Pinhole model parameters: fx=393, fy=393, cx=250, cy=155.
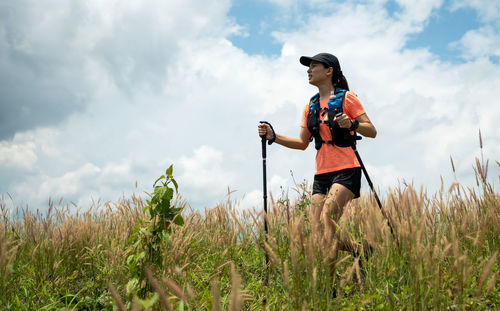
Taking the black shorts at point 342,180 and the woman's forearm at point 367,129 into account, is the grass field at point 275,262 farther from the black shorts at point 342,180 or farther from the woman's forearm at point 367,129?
the woman's forearm at point 367,129

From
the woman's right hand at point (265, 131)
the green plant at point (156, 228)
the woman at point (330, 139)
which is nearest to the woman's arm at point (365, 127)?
the woman at point (330, 139)

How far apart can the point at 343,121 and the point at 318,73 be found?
0.79 meters

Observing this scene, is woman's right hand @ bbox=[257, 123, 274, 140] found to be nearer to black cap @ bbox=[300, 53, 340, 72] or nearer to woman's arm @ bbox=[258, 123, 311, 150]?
woman's arm @ bbox=[258, 123, 311, 150]

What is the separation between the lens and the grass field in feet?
7.07

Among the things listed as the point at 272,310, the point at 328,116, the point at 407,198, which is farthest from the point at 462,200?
the point at 272,310

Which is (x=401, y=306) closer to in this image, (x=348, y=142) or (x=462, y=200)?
(x=348, y=142)

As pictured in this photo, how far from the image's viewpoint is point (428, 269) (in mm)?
2168

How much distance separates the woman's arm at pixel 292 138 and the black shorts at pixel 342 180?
0.58m

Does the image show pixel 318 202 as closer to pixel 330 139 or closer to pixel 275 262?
pixel 330 139

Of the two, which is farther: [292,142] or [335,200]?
[292,142]

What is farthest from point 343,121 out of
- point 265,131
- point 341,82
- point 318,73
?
point 265,131

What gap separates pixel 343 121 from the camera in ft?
11.4

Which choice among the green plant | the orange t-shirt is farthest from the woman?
the green plant

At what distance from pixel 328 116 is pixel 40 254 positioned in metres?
3.32
